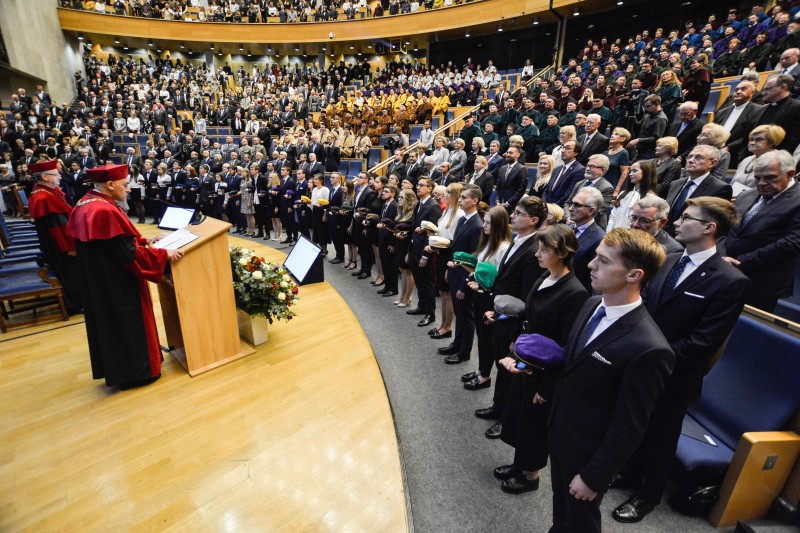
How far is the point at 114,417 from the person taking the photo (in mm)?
2389

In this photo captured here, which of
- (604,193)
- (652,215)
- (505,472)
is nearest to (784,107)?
(604,193)

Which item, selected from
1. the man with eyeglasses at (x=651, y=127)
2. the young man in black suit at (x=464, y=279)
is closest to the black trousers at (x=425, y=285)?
the young man in black suit at (x=464, y=279)

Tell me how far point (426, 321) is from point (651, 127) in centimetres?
375

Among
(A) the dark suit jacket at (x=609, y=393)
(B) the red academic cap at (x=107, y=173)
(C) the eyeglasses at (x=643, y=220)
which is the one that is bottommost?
(A) the dark suit jacket at (x=609, y=393)

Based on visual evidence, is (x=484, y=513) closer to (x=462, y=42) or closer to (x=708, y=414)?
(x=708, y=414)

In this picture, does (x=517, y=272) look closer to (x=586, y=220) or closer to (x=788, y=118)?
(x=586, y=220)

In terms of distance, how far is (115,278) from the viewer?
252 cm

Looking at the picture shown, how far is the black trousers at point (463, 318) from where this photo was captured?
3.26m

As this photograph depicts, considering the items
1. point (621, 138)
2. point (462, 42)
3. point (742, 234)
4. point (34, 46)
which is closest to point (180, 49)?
point (34, 46)

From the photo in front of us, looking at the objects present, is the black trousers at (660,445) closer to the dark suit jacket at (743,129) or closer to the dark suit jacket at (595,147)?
the dark suit jacket at (743,129)

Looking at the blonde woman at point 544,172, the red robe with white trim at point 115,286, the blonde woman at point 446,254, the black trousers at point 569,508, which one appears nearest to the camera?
the black trousers at point 569,508

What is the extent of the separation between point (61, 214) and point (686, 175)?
5.74 meters

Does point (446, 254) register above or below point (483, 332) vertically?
above

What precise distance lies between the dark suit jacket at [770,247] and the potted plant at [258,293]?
132 inches
